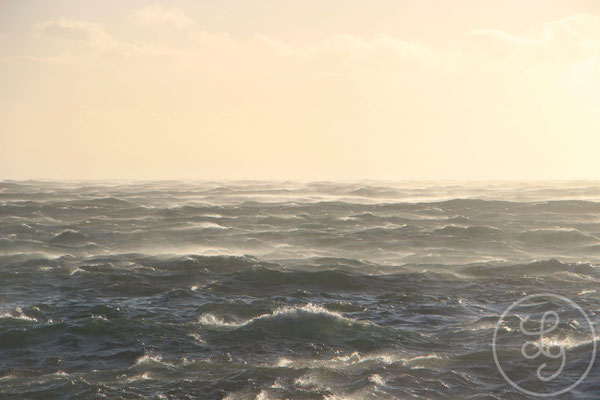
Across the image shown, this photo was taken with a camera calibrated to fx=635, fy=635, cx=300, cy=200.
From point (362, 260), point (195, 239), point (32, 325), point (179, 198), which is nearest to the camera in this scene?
point (32, 325)

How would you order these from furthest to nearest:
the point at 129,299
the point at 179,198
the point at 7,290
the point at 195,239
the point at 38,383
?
the point at 179,198 < the point at 195,239 < the point at 7,290 < the point at 129,299 < the point at 38,383

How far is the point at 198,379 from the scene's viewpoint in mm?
18641

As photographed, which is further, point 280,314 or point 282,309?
point 282,309

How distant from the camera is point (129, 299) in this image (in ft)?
98.4

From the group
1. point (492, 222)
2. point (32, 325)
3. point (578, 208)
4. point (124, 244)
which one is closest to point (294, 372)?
point (32, 325)

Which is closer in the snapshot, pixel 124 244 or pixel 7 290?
pixel 7 290

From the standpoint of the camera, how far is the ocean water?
18.5 metres

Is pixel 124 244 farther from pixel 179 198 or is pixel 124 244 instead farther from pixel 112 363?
pixel 179 198

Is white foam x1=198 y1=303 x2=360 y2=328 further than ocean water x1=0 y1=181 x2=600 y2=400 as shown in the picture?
Yes

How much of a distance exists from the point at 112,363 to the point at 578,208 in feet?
246

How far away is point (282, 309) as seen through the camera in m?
27.1

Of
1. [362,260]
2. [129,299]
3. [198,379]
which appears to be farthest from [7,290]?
[362,260]

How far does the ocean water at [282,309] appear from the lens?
1853 centimetres

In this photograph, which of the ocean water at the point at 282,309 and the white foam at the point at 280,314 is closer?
the ocean water at the point at 282,309
